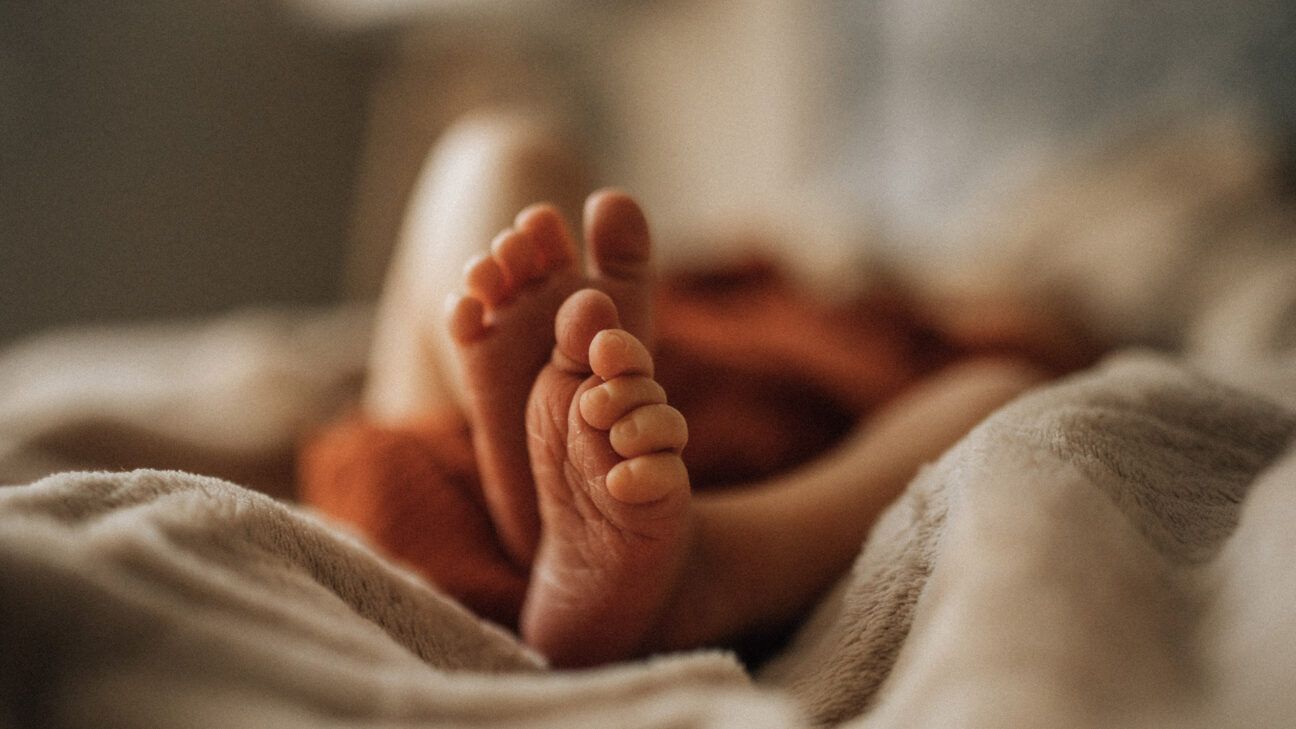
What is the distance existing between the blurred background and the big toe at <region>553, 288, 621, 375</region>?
3.16 ft

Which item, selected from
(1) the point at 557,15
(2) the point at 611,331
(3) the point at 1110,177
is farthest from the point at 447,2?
(2) the point at 611,331

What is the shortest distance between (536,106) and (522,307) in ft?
6.20

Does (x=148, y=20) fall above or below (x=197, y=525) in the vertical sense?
above

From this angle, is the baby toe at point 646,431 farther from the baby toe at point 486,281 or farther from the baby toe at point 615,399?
the baby toe at point 486,281

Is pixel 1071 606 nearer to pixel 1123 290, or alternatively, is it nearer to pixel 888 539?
pixel 888 539

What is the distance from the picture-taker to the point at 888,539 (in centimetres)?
36

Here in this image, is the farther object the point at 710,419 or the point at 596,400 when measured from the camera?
the point at 710,419

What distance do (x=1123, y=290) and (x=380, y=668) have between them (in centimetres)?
86

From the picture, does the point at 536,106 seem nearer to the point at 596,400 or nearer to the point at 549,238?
the point at 549,238

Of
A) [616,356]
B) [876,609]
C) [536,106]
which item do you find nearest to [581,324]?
[616,356]

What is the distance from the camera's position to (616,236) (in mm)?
418

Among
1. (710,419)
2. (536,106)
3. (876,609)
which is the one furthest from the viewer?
(536,106)

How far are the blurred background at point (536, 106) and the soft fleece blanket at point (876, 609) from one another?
34.2 inches

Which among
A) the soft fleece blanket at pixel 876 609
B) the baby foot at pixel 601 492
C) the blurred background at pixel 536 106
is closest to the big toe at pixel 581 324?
the baby foot at pixel 601 492
